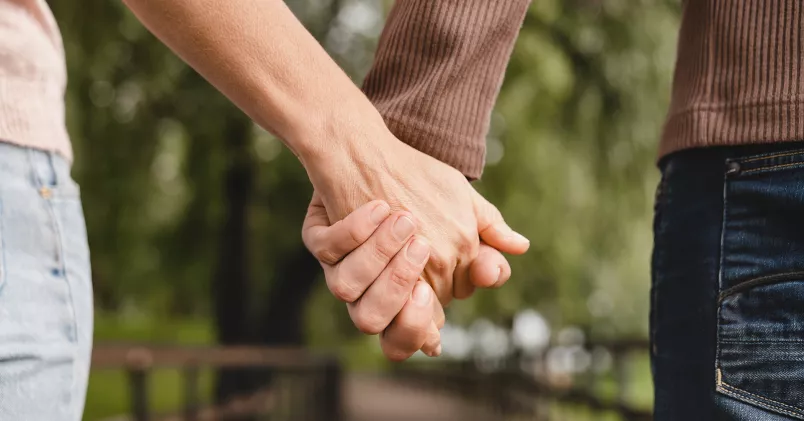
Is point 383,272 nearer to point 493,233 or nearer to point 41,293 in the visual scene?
point 493,233

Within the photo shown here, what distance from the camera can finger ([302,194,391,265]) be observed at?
4.38 feet

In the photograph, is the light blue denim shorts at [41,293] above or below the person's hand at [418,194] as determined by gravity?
below

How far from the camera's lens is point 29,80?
121cm

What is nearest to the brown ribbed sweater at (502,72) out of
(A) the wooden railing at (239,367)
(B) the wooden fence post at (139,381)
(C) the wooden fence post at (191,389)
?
(A) the wooden railing at (239,367)

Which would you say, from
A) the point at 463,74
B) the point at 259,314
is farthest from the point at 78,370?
the point at 259,314

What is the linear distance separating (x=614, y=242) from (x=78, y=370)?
711 cm

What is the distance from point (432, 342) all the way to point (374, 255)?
19 cm

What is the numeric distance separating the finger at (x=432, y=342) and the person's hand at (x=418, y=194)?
7 cm

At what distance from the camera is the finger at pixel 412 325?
1.36m

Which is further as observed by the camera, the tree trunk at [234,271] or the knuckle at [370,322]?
the tree trunk at [234,271]

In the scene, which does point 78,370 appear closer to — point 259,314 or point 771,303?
point 771,303

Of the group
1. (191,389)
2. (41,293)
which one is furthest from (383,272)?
(191,389)

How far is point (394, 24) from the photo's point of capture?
147 centimetres

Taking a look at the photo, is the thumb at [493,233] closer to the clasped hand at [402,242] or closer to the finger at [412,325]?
the clasped hand at [402,242]
